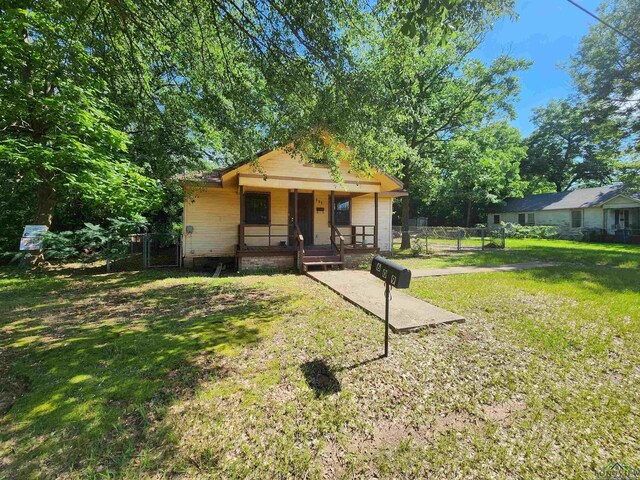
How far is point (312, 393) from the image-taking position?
308cm

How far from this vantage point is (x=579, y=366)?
12.1ft

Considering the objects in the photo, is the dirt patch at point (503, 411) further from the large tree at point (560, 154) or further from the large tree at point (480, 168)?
the large tree at point (560, 154)

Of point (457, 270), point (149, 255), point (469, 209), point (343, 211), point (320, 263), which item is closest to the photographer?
point (457, 270)

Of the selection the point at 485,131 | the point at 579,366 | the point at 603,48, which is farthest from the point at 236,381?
the point at 603,48

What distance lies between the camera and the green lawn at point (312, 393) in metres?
2.28

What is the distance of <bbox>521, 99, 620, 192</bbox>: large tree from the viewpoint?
37844 mm

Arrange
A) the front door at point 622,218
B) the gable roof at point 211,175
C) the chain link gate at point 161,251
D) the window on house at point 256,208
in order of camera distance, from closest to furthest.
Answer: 1. the gable roof at point 211,175
2. the chain link gate at point 161,251
3. the window on house at point 256,208
4. the front door at point 622,218

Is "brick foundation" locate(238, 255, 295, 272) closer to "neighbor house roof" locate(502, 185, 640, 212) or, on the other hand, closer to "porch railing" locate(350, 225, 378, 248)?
"porch railing" locate(350, 225, 378, 248)

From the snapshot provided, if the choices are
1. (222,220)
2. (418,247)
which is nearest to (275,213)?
(222,220)

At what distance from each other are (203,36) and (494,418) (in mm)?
7736

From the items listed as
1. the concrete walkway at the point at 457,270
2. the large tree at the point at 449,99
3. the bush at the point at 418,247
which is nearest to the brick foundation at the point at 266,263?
the concrete walkway at the point at 457,270

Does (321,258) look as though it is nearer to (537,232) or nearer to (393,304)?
(393,304)

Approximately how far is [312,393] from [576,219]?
35268 mm

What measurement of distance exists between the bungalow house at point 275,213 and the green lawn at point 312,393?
5180 millimetres
